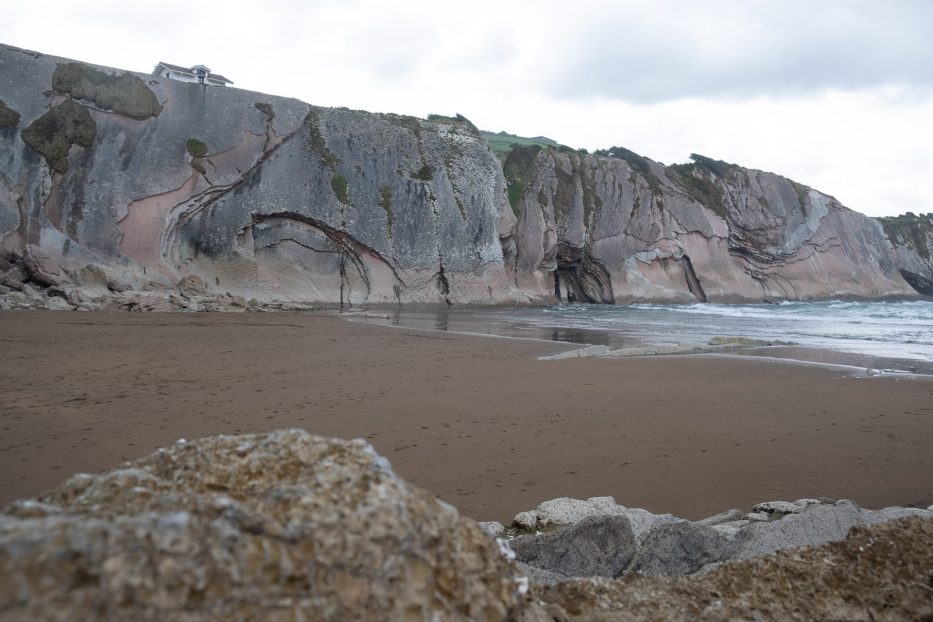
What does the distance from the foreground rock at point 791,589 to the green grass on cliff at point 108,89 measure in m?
26.5

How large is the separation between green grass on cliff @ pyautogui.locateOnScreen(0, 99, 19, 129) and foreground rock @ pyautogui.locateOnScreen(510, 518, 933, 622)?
25757mm

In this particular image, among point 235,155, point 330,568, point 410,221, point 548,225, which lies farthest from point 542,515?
point 548,225

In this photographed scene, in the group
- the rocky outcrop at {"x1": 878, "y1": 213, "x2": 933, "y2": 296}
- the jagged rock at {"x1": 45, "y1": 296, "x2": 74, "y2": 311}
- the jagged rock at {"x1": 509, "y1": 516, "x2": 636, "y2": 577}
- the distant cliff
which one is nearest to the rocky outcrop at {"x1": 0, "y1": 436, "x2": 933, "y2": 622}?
the jagged rock at {"x1": 509, "y1": 516, "x2": 636, "y2": 577}

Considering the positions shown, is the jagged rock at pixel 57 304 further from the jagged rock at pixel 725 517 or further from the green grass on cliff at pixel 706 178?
the green grass on cliff at pixel 706 178

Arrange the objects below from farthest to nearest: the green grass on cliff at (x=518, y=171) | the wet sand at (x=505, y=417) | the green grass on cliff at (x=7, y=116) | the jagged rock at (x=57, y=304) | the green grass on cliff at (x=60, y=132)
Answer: the green grass on cliff at (x=518, y=171), the green grass on cliff at (x=60, y=132), the green grass on cliff at (x=7, y=116), the jagged rock at (x=57, y=304), the wet sand at (x=505, y=417)

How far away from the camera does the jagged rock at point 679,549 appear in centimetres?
251

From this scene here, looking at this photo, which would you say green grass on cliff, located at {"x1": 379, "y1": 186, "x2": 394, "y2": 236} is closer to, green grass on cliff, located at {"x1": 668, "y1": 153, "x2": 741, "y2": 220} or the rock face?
green grass on cliff, located at {"x1": 668, "y1": 153, "x2": 741, "y2": 220}

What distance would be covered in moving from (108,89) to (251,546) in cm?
2691

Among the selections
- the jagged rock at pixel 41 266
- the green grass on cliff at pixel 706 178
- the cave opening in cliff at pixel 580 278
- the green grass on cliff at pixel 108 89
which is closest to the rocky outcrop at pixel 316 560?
the jagged rock at pixel 41 266

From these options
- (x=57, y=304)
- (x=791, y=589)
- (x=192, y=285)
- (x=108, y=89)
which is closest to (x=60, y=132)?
(x=108, y=89)

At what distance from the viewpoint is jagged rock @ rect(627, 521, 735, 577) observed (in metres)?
2.51

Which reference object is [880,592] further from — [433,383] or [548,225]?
[548,225]

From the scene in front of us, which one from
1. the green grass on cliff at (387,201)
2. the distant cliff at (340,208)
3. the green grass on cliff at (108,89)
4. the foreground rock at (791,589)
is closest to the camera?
the foreground rock at (791,589)

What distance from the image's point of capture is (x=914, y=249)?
5603 cm
